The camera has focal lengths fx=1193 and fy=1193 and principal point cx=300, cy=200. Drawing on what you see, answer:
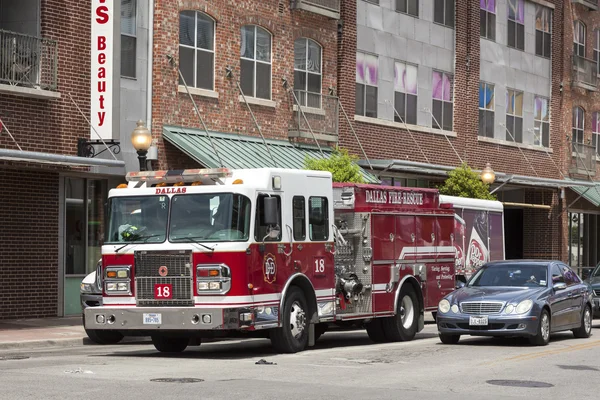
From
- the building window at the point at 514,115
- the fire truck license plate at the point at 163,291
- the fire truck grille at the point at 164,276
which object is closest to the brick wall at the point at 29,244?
the fire truck grille at the point at 164,276

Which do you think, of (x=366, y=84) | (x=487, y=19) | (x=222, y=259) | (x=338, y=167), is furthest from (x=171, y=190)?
(x=487, y=19)

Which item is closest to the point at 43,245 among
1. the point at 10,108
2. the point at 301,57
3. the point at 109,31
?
the point at 10,108

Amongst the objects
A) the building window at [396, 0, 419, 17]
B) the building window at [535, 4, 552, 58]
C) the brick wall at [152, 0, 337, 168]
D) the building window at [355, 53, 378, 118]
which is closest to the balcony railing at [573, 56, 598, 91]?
the building window at [535, 4, 552, 58]

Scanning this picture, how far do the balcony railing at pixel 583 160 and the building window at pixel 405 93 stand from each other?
11.4 m

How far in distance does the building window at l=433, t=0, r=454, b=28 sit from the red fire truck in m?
20.8

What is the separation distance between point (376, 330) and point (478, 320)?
2.27 meters

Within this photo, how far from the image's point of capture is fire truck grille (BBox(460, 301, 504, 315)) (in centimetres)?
1930

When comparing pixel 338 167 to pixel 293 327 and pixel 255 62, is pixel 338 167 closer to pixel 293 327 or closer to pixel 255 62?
pixel 255 62

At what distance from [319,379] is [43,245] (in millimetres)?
12671

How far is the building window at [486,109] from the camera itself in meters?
41.3

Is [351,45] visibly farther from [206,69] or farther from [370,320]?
[370,320]

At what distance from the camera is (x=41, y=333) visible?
2150 cm

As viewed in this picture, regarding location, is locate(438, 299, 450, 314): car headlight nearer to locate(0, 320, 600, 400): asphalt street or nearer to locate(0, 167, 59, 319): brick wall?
locate(0, 320, 600, 400): asphalt street

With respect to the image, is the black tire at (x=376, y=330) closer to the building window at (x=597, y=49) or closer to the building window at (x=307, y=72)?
the building window at (x=307, y=72)
